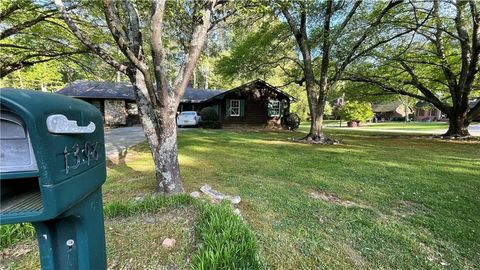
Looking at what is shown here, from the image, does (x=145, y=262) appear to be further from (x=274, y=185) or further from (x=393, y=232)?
(x=274, y=185)

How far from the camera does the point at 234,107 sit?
2200 cm

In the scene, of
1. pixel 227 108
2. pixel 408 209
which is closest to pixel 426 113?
pixel 227 108

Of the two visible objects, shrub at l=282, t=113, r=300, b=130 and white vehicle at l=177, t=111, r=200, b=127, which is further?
shrub at l=282, t=113, r=300, b=130

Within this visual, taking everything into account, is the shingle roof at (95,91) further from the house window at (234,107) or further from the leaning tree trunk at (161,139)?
the leaning tree trunk at (161,139)

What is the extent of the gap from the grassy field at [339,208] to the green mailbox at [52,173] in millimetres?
1166

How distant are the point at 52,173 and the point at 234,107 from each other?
21.2 metres

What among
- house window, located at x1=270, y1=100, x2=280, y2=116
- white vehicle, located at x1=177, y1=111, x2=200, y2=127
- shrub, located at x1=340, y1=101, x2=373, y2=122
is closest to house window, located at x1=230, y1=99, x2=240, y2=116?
house window, located at x1=270, y1=100, x2=280, y2=116

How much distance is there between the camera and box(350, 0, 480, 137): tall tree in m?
12.7

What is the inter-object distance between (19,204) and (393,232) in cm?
384

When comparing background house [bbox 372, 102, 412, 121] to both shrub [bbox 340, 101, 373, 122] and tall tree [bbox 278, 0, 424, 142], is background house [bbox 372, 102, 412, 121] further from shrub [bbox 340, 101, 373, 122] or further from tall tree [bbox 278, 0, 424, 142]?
tall tree [bbox 278, 0, 424, 142]

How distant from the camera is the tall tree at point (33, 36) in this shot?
25.9 feet

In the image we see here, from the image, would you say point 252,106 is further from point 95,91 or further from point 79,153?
point 79,153

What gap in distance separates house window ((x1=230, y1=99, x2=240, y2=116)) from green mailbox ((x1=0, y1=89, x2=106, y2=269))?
20.7 meters

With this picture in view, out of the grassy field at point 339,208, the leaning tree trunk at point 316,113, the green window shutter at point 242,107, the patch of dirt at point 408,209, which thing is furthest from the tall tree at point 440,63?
the patch of dirt at point 408,209
